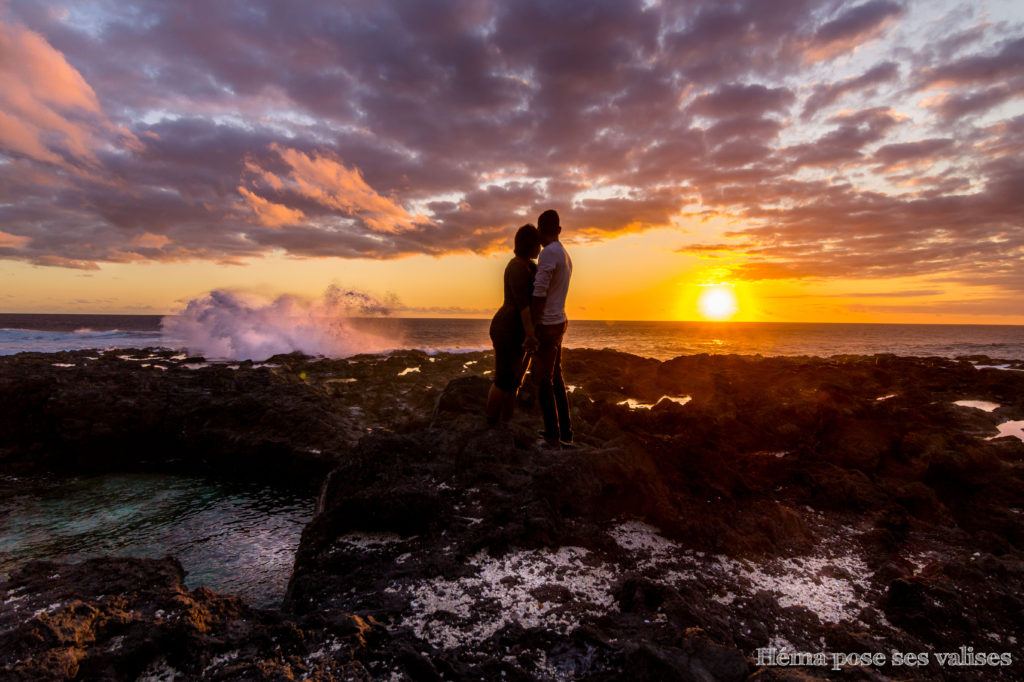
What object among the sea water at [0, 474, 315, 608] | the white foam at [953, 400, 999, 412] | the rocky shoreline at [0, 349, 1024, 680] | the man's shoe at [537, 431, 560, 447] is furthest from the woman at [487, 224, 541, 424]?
the white foam at [953, 400, 999, 412]

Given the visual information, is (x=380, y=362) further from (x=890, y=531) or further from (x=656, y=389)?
(x=890, y=531)

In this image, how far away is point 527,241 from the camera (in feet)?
17.3

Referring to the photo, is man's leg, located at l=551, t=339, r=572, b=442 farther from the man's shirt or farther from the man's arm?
the man's arm

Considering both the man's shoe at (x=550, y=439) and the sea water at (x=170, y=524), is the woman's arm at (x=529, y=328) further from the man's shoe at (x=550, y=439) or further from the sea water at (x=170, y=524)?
the sea water at (x=170, y=524)

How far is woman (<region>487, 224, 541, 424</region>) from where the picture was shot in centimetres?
512

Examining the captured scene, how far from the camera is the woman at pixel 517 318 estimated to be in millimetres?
5117

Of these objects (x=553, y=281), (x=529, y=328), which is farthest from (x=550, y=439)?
(x=553, y=281)

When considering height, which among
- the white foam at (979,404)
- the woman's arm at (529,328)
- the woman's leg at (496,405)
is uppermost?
the woman's arm at (529,328)

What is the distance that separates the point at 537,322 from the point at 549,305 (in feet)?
0.74

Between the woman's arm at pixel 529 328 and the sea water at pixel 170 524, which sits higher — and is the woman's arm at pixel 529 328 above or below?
above

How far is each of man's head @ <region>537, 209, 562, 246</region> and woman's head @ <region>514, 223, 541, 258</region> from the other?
11 cm

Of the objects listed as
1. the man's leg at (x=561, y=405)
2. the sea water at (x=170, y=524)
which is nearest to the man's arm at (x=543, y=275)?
the man's leg at (x=561, y=405)

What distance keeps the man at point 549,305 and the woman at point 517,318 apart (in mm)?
131

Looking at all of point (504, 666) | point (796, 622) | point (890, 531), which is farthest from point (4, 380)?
point (890, 531)
